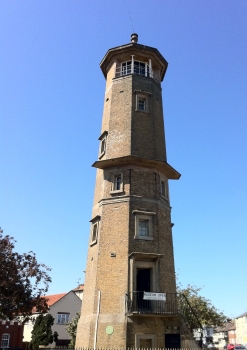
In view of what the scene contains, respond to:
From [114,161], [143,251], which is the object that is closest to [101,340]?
[143,251]

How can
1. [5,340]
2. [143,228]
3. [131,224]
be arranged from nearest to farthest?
1. [131,224]
2. [143,228]
3. [5,340]

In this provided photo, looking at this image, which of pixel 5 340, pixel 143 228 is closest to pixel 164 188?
pixel 143 228

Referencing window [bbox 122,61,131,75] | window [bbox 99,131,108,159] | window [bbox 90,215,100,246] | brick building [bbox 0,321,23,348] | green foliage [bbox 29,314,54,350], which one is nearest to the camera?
window [bbox 90,215,100,246]

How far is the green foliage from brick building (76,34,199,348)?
1781 cm

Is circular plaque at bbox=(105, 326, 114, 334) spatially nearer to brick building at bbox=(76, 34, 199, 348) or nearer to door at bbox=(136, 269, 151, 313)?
brick building at bbox=(76, 34, 199, 348)

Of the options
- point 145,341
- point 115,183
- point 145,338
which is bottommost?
point 145,341

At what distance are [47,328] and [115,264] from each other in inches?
844

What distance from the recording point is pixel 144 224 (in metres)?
20.0

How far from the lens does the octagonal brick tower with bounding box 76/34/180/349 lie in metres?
17.2

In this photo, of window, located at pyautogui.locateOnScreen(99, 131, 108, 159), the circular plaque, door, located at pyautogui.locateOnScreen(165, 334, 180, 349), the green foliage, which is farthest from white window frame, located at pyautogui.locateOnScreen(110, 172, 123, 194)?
the green foliage

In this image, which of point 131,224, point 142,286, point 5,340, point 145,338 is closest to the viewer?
point 145,338

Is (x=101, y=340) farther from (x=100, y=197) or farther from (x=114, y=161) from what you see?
(x=114, y=161)

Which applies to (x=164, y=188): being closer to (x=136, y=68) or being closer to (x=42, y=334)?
(x=136, y=68)

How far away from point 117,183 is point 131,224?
3.18 m
